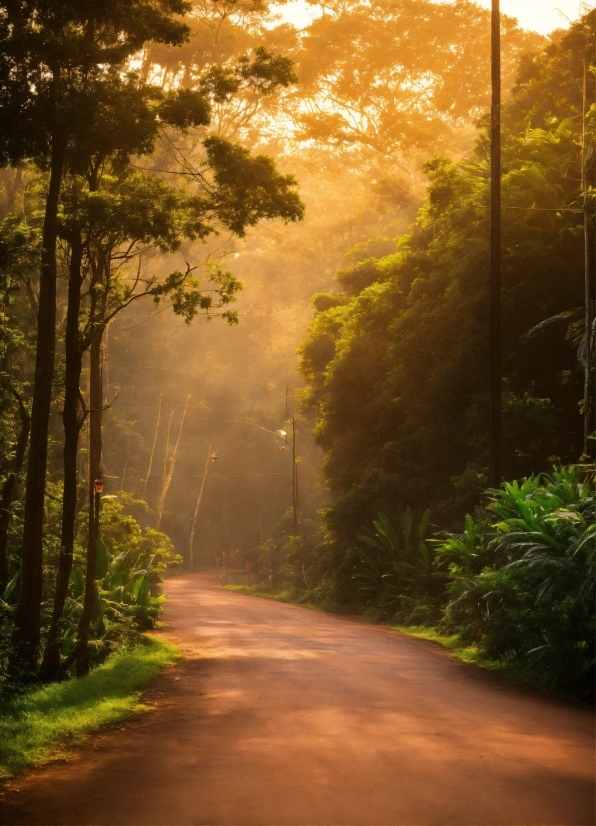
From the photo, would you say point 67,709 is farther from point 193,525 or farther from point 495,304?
point 193,525

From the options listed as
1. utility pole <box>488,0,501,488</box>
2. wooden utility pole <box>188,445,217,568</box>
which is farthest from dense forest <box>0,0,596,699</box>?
wooden utility pole <box>188,445,217,568</box>

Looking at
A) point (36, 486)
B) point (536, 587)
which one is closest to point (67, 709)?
point (36, 486)

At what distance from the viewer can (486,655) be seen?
55.2 feet

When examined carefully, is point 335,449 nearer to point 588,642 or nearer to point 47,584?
point 47,584

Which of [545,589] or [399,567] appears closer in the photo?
[545,589]

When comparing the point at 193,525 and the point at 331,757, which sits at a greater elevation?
the point at 193,525

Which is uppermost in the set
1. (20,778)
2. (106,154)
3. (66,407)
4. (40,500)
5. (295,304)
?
(295,304)

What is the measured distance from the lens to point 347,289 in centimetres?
4262

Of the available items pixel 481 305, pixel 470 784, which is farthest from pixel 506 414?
pixel 470 784

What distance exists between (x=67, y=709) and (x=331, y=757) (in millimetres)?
4349

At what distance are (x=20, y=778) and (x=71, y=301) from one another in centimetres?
879

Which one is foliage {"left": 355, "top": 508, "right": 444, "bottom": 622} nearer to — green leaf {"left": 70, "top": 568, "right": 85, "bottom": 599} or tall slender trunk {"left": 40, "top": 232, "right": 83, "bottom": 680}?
green leaf {"left": 70, "top": 568, "right": 85, "bottom": 599}

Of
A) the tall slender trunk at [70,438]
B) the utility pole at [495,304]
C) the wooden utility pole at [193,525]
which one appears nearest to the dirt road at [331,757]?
the tall slender trunk at [70,438]

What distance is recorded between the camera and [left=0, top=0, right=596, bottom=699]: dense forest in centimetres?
1530
